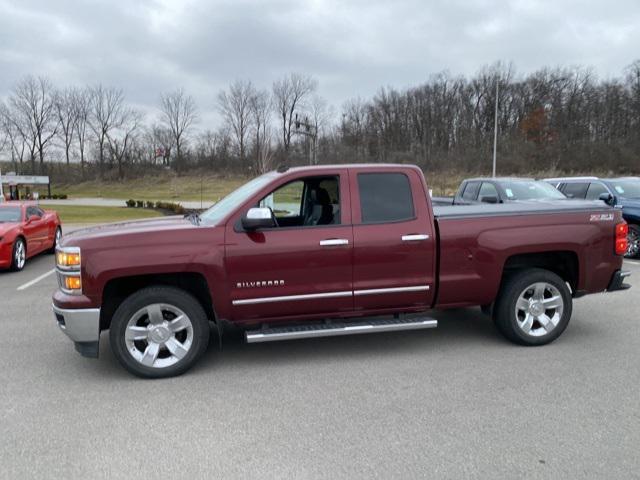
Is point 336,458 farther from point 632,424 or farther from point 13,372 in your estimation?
point 13,372

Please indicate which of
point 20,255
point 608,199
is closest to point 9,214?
point 20,255

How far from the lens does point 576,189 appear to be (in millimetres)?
12500

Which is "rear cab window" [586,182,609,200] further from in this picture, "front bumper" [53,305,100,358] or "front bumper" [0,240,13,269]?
"front bumper" [0,240,13,269]

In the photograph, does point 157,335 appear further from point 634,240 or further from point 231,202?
point 634,240

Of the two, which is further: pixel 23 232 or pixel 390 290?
pixel 23 232

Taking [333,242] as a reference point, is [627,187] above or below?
above

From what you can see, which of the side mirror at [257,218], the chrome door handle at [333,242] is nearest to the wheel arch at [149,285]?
the side mirror at [257,218]

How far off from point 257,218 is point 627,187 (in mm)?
11015

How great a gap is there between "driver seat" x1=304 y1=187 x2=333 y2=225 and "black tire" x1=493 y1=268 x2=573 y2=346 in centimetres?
197

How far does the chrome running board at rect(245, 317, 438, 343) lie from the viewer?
435 centimetres

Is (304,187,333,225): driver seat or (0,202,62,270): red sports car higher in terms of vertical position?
(304,187,333,225): driver seat

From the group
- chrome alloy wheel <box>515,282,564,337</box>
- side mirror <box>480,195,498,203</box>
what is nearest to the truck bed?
chrome alloy wheel <box>515,282,564,337</box>

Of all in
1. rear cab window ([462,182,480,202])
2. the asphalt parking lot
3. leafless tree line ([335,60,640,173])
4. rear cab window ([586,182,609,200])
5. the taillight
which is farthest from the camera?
leafless tree line ([335,60,640,173])

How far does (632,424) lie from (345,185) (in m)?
2.92
